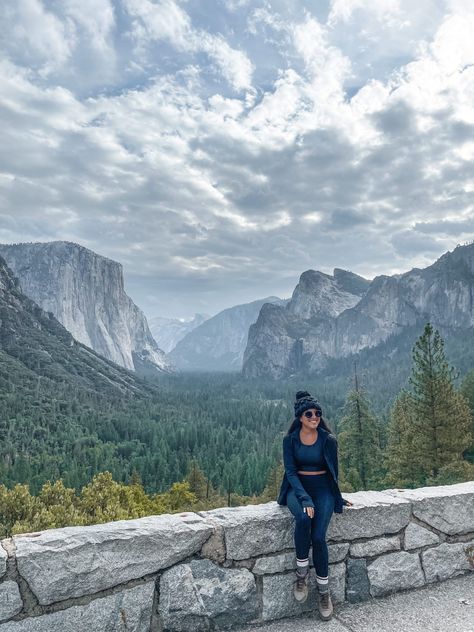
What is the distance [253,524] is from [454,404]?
987 inches

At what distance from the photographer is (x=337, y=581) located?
15.2 ft

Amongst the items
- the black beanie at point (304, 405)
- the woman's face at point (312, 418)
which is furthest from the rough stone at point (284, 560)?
the black beanie at point (304, 405)

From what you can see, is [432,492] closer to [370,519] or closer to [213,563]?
[370,519]

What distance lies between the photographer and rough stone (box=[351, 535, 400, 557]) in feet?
15.5

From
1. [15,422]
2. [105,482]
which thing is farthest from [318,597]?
[15,422]

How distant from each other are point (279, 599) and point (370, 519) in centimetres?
129

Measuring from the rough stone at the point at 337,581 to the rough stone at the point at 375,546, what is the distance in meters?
0.21

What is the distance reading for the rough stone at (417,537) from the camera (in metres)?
4.95

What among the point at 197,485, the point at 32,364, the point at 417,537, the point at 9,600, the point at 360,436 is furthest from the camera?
the point at 32,364

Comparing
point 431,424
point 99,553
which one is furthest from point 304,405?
point 431,424

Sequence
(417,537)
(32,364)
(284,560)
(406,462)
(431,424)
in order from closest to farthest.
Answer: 1. (284,560)
2. (417,537)
3. (431,424)
4. (406,462)
5. (32,364)

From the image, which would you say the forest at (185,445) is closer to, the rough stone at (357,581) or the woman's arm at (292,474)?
the rough stone at (357,581)

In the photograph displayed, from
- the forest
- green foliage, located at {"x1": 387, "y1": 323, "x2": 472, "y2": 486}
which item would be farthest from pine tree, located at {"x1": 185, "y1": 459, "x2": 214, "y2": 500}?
green foliage, located at {"x1": 387, "y1": 323, "x2": 472, "y2": 486}

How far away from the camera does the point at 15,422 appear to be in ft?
385
